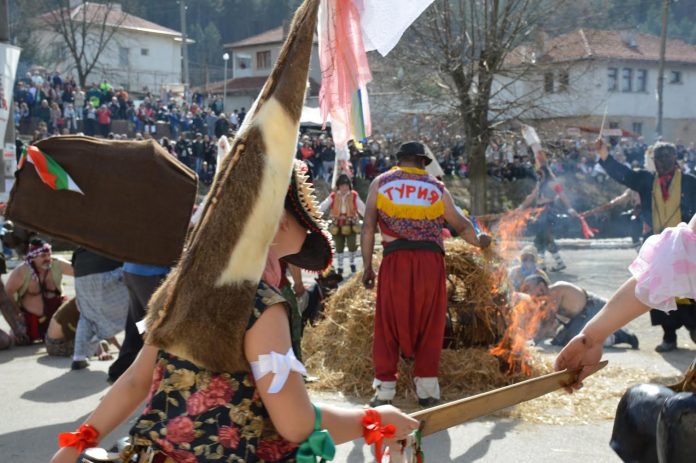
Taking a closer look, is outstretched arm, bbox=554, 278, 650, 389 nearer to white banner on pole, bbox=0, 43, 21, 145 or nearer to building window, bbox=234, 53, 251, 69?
white banner on pole, bbox=0, 43, 21, 145

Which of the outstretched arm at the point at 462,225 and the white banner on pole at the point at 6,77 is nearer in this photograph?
the outstretched arm at the point at 462,225

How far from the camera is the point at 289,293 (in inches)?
122

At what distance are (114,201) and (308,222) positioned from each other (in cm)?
287

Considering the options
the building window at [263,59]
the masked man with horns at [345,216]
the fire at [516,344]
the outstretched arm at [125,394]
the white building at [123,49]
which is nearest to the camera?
the outstretched arm at [125,394]

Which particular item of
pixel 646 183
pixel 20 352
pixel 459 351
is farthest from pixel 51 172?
pixel 646 183

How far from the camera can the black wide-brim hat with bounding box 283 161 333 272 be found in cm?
261

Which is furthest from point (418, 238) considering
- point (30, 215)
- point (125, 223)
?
point (30, 215)

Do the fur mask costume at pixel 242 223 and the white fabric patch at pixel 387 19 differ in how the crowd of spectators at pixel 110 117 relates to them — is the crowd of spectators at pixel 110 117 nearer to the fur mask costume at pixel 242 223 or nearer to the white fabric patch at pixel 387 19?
the white fabric patch at pixel 387 19

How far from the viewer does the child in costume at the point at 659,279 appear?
123 inches

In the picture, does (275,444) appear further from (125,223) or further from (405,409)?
(405,409)

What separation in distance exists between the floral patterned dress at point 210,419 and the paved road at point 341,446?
124 inches

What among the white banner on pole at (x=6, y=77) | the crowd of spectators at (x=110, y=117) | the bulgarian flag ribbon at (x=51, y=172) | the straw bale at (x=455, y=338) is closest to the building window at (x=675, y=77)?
the crowd of spectators at (x=110, y=117)

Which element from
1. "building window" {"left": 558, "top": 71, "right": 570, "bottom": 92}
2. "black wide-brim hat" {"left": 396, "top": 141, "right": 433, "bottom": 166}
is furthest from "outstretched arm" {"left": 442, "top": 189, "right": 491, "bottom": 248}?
"building window" {"left": 558, "top": 71, "right": 570, "bottom": 92}

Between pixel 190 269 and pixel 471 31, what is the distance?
2187 cm
